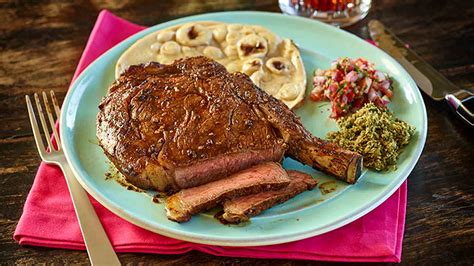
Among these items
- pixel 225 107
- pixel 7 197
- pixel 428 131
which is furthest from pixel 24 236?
pixel 428 131

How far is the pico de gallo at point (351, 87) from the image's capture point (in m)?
3.55

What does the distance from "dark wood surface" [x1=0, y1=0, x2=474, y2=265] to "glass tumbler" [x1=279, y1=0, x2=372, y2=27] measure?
106mm

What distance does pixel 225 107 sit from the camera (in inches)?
120

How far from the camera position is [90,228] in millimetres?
2877

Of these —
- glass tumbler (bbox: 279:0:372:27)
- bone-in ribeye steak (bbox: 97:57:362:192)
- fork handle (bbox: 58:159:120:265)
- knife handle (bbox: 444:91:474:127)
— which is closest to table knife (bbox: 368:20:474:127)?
knife handle (bbox: 444:91:474:127)

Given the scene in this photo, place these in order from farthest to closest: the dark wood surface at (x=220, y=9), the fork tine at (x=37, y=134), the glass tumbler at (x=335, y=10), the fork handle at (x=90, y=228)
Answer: the glass tumbler at (x=335, y=10) < the fork tine at (x=37, y=134) < the dark wood surface at (x=220, y=9) < the fork handle at (x=90, y=228)

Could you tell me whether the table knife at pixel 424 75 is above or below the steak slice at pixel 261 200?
below

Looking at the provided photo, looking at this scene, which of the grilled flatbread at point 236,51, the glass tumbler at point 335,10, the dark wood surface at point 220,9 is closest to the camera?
the dark wood surface at point 220,9

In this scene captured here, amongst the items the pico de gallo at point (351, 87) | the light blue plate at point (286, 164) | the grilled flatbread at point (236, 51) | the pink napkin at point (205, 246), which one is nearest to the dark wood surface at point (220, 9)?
the pink napkin at point (205, 246)

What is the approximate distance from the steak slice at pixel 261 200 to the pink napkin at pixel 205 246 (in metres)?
0.16

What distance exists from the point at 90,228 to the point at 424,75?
7.84ft

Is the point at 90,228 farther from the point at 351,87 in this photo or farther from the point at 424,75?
the point at 424,75

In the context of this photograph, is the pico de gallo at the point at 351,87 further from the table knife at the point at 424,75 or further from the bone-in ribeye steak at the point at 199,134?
the bone-in ribeye steak at the point at 199,134

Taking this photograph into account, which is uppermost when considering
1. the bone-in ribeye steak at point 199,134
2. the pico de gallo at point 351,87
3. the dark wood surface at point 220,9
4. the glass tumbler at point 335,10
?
the bone-in ribeye steak at point 199,134
